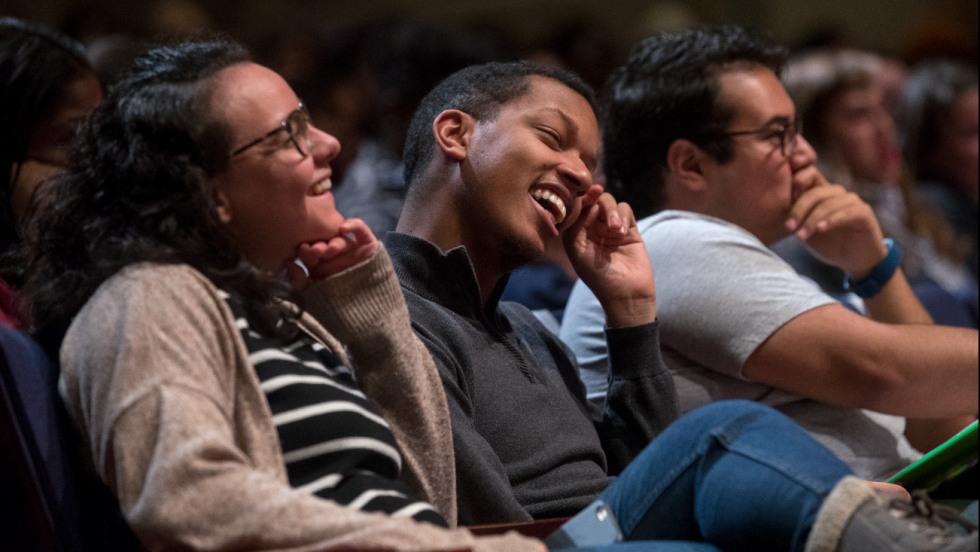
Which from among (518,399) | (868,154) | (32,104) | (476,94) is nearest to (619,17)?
(868,154)

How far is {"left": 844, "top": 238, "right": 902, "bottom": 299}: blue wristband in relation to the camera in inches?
98.8

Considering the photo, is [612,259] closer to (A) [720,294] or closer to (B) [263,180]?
(A) [720,294]

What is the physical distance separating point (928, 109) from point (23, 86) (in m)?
2.98

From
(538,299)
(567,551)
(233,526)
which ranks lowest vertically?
(538,299)

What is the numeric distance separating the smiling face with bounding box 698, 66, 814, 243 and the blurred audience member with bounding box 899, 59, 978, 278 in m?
1.77

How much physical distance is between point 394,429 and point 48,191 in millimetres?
516

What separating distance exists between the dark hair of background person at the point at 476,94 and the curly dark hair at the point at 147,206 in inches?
20.3

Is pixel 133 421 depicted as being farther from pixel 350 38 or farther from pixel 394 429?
pixel 350 38

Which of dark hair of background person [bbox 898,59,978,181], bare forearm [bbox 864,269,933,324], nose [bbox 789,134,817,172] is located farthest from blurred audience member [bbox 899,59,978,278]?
nose [bbox 789,134,817,172]

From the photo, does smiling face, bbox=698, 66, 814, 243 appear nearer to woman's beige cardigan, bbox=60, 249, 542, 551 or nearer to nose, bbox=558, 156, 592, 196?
nose, bbox=558, 156, 592, 196

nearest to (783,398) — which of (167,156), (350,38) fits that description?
(167,156)

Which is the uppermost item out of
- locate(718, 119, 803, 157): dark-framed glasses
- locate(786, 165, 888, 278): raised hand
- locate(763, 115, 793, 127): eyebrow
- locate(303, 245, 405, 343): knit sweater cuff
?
locate(303, 245, 405, 343): knit sweater cuff

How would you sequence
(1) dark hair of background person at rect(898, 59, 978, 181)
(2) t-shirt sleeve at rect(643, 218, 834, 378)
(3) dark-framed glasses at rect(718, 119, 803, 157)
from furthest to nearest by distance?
(1) dark hair of background person at rect(898, 59, 978, 181) < (3) dark-framed glasses at rect(718, 119, 803, 157) < (2) t-shirt sleeve at rect(643, 218, 834, 378)

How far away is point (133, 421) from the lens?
1.27 metres
